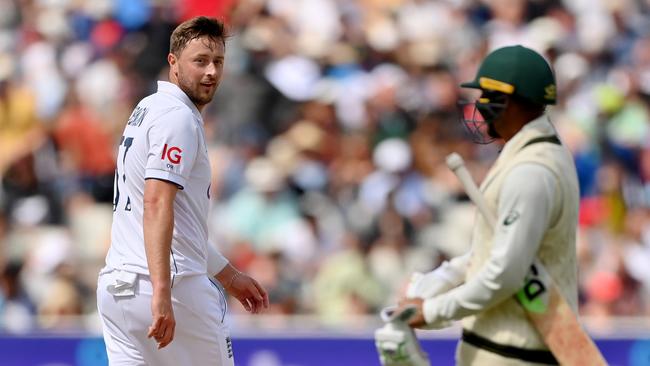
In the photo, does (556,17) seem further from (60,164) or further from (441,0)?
(60,164)

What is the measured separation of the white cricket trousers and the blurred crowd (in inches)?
168

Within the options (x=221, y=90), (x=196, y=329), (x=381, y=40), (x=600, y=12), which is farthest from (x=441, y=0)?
(x=196, y=329)

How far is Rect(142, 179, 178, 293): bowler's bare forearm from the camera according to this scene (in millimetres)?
4645

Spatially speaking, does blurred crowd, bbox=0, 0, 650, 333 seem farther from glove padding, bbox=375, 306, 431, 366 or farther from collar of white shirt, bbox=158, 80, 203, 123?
glove padding, bbox=375, 306, 431, 366

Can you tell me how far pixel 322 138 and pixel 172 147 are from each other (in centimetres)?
618

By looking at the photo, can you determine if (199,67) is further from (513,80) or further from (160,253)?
(513,80)

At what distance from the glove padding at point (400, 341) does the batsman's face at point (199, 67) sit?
1.21 m

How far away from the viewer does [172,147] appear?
15.7 ft

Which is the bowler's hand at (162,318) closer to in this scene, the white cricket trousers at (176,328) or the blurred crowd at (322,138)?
the white cricket trousers at (176,328)

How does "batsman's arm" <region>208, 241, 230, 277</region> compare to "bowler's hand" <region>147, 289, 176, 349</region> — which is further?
"batsman's arm" <region>208, 241, 230, 277</region>

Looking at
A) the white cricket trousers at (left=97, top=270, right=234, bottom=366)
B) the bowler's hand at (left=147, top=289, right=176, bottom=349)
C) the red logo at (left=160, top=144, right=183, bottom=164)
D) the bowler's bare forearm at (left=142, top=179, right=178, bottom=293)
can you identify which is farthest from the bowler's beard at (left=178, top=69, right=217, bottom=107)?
the bowler's hand at (left=147, top=289, right=176, bottom=349)

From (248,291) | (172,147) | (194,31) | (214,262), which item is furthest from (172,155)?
(248,291)

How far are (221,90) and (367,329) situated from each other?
3297 millimetres

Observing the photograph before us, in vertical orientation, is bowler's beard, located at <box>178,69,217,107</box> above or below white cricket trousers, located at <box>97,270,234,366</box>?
above
